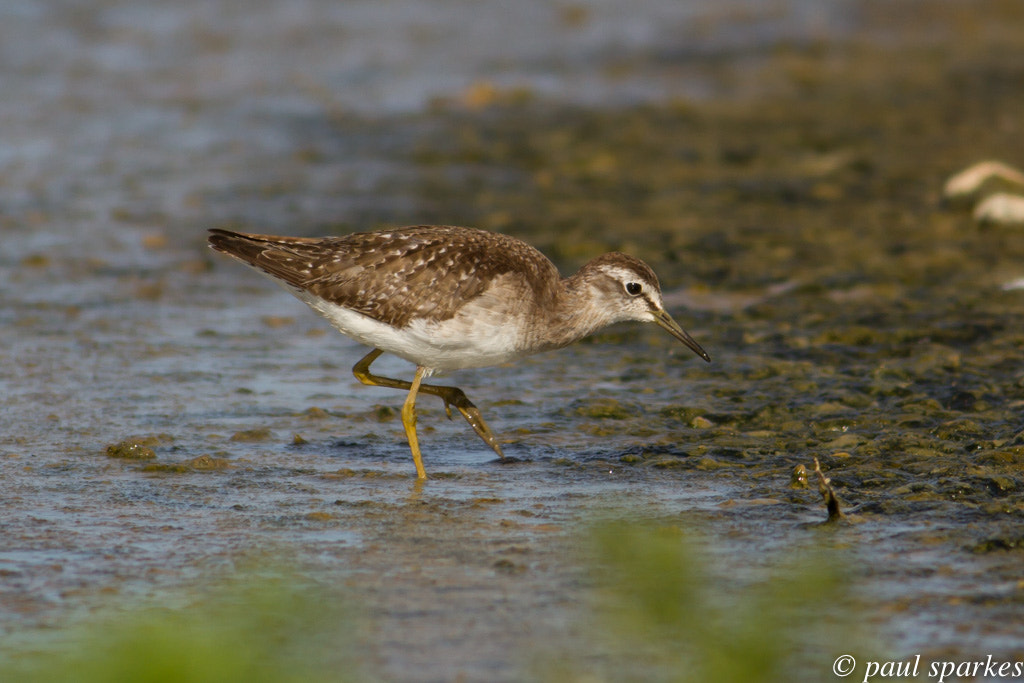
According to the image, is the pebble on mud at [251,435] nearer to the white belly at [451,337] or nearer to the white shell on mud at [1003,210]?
the white belly at [451,337]

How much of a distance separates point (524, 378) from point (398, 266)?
178cm

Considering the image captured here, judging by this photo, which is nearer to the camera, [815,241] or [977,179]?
[815,241]

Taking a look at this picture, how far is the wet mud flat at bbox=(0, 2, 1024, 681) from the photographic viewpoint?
18.2 ft

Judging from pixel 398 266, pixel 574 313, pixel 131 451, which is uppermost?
pixel 398 266

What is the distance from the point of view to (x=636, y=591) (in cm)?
261

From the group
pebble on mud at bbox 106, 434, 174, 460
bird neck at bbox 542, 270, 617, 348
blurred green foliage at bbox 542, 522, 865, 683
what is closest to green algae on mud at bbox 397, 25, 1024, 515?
bird neck at bbox 542, 270, 617, 348

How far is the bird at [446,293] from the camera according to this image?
24.4ft

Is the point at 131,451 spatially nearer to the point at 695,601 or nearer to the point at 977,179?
the point at 695,601

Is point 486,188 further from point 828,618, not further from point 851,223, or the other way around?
point 828,618

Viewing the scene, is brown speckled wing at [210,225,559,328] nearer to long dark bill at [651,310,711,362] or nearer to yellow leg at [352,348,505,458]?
yellow leg at [352,348,505,458]

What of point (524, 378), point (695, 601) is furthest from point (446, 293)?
point (695, 601)

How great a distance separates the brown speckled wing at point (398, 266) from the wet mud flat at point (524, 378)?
2.88ft

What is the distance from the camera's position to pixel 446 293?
745cm

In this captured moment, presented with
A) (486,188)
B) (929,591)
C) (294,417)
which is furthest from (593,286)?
(486,188)
